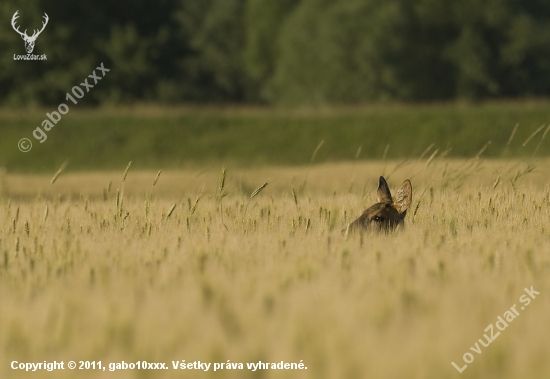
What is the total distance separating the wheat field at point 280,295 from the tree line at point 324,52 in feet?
89.4

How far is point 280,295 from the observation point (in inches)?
135

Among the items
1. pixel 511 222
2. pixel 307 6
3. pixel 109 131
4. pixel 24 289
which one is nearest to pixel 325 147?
pixel 109 131

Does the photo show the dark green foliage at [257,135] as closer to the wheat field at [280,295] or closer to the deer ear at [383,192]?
the deer ear at [383,192]

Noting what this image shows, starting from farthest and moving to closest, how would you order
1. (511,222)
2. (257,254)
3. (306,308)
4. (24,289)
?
(511,222), (257,254), (24,289), (306,308)

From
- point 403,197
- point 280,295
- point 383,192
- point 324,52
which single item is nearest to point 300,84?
point 324,52

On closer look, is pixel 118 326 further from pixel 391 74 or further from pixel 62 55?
pixel 391 74

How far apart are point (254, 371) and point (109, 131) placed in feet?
71.9

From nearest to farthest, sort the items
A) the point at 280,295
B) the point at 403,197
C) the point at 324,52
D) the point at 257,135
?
the point at 280,295, the point at 403,197, the point at 257,135, the point at 324,52

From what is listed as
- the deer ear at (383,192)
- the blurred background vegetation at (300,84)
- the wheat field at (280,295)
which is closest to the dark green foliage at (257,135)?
the blurred background vegetation at (300,84)

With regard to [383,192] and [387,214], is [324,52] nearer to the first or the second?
[383,192]

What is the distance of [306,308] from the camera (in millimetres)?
3205

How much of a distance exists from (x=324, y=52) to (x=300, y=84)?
2.93 metres

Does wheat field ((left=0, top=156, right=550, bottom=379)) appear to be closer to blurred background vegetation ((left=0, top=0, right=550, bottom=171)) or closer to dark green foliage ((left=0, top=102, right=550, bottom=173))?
blurred background vegetation ((left=0, top=0, right=550, bottom=171))

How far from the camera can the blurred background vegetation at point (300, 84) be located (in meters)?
22.5
